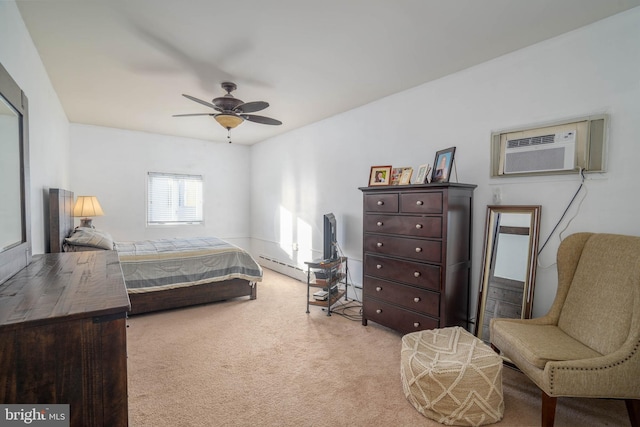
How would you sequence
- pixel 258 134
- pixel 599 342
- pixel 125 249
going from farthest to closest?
pixel 258 134 < pixel 125 249 < pixel 599 342

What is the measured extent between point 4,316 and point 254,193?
551 cm

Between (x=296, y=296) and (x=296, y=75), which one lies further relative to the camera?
(x=296, y=296)

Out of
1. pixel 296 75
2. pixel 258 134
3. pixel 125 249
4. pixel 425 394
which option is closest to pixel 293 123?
pixel 258 134

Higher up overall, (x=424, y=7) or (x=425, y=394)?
(x=424, y=7)

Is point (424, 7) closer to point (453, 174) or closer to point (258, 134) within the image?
point (453, 174)

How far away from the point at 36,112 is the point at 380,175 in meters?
3.20

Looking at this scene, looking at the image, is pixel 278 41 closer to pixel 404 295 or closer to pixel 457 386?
pixel 404 295

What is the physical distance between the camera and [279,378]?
7.29 ft

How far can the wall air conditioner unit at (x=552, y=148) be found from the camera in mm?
2107

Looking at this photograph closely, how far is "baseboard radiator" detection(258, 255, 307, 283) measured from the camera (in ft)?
16.4

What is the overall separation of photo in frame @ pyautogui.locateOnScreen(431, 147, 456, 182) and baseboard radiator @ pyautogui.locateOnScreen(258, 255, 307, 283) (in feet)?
9.10

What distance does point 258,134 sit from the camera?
5.49m

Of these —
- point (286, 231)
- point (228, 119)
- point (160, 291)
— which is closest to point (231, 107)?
point (228, 119)

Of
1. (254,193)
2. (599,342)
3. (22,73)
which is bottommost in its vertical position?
(599,342)
